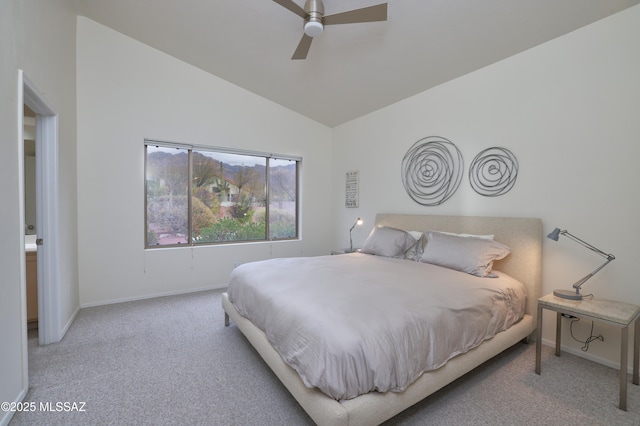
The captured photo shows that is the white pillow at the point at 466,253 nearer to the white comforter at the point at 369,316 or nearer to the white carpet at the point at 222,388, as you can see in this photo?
the white comforter at the point at 369,316

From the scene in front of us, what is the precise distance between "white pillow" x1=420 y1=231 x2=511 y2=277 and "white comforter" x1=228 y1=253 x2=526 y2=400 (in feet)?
0.39

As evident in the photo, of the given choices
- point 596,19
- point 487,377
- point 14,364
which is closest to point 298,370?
point 487,377

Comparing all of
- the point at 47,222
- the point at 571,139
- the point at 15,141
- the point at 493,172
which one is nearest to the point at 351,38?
the point at 493,172

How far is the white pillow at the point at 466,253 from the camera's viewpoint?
2.54 meters

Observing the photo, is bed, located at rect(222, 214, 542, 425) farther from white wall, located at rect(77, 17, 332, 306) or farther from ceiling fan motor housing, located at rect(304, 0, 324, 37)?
ceiling fan motor housing, located at rect(304, 0, 324, 37)

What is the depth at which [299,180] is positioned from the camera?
4965 mm

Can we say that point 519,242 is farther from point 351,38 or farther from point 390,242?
point 351,38

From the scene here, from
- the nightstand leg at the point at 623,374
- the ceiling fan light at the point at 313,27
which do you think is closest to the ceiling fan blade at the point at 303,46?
the ceiling fan light at the point at 313,27

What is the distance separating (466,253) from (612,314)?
1.00 meters

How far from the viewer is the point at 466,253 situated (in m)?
2.62

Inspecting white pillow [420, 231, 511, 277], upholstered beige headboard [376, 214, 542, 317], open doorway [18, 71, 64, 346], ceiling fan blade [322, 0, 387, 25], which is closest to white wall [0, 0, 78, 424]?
open doorway [18, 71, 64, 346]

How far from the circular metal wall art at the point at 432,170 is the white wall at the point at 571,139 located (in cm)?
11

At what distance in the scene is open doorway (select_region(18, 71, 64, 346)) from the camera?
7.85 feet

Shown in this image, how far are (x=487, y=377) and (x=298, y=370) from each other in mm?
1497
